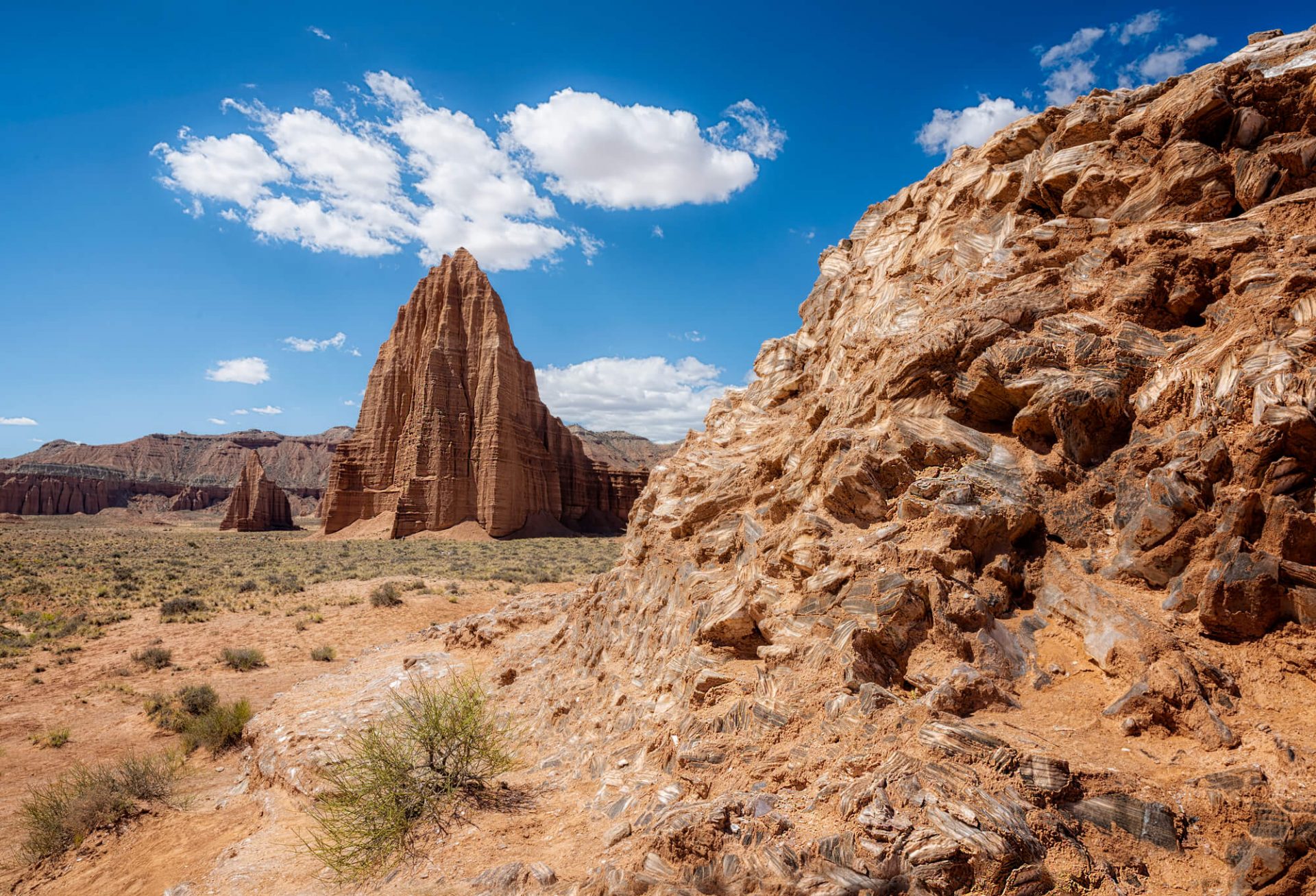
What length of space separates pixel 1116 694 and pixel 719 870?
11.1ft

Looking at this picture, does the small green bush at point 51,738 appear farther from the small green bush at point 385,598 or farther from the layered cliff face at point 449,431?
the layered cliff face at point 449,431

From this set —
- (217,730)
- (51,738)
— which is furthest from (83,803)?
(51,738)

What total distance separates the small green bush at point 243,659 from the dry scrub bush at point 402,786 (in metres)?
9.51

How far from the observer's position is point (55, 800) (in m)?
9.19

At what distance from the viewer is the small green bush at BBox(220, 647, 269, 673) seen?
16.7 meters

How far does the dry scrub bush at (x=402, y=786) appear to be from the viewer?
6.83 m

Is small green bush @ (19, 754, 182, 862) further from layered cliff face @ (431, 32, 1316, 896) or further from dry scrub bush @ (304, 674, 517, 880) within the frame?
layered cliff face @ (431, 32, 1316, 896)

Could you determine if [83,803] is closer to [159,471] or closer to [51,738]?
[51,738]

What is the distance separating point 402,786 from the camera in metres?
7.55

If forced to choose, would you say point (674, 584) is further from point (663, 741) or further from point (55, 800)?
point (55, 800)

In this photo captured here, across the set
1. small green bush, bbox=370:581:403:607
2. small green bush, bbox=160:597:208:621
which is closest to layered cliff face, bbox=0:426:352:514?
small green bush, bbox=160:597:208:621

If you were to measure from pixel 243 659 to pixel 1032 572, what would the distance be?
18.5 m

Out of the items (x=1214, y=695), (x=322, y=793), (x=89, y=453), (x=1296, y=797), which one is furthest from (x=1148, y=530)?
(x=89, y=453)

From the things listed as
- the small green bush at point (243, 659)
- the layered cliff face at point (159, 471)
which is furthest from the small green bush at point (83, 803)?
the layered cliff face at point (159, 471)
